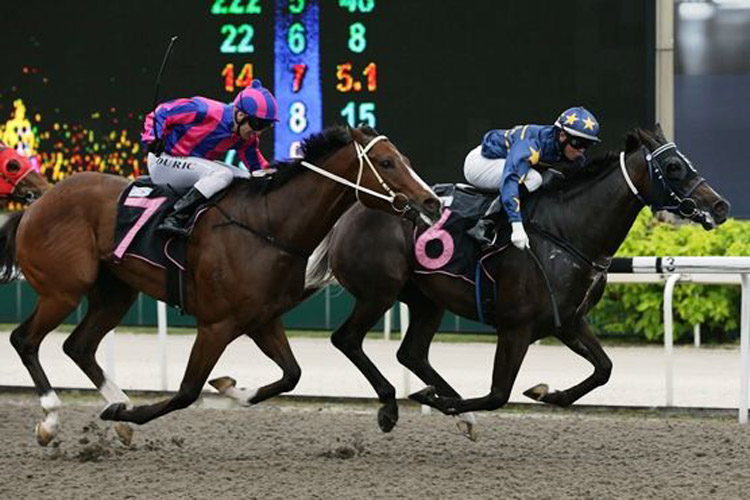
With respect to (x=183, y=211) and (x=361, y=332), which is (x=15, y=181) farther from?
(x=361, y=332)

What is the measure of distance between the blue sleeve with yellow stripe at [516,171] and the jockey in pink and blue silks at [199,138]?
88cm

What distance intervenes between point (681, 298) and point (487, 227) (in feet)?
10.9

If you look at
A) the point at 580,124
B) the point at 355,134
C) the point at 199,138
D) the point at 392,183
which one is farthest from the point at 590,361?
the point at 199,138

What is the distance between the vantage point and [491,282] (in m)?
6.09

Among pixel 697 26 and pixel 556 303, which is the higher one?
pixel 697 26

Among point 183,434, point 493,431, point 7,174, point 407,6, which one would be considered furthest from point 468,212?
point 407,6

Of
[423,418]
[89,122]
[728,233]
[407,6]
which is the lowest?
[423,418]

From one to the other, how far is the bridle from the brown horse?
92cm

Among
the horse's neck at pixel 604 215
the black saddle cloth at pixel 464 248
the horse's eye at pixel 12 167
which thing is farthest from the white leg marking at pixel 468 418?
the horse's eye at pixel 12 167

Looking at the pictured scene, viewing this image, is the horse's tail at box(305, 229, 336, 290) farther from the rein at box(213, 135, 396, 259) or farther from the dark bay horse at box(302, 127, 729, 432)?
the rein at box(213, 135, 396, 259)

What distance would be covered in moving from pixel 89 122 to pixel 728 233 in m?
A: 3.68

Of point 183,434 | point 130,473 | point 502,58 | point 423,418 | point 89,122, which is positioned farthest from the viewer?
point 89,122

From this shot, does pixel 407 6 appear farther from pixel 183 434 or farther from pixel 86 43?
pixel 183 434

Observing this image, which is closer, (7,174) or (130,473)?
(130,473)
